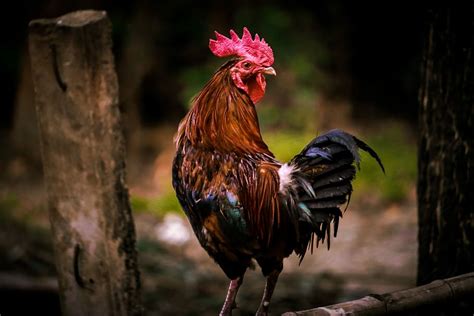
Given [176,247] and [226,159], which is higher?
[226,159]

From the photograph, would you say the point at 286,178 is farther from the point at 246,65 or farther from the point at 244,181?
the point at 246,65

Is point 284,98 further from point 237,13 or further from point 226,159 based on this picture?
point 226,159

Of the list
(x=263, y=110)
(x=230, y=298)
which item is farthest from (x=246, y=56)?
(x=263, y=110)

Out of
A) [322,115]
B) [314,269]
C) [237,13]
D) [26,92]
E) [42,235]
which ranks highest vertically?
[237,13]

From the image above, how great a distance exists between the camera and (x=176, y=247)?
294 inches

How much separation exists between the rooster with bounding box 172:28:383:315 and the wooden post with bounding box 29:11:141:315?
1.12 ft

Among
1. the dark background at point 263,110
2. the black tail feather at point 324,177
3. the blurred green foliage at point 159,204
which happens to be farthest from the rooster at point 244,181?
the blurred green foliage at point 159,204

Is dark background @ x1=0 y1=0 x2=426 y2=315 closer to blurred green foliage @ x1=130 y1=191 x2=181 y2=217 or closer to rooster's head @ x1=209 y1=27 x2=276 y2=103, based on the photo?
blurred green foliage @ x1=130 y1=191 x2=181 y2=217

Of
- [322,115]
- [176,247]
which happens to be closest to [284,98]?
[322,115]

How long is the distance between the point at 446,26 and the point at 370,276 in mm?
3100

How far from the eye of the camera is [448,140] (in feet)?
12.2

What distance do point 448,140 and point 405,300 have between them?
105 cm

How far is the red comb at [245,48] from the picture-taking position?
3143mm

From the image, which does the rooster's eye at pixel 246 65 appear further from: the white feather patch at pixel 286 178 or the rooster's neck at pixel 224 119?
the white feather patch at pixel 286 178
